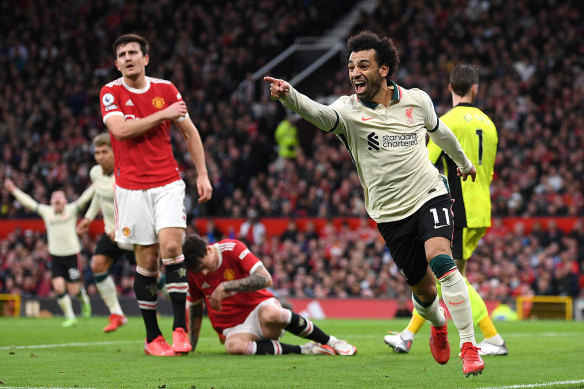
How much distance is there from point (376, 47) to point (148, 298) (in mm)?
3352

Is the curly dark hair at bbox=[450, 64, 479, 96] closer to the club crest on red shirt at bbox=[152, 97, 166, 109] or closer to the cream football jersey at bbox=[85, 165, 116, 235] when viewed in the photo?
the club crest on red shirt at bbox=[152, 97, 166, 109]

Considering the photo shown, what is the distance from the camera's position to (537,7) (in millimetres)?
24328

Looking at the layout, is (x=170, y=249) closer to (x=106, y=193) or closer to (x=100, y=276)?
(x=106, y=193)

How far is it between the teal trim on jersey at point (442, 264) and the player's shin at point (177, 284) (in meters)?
2.76

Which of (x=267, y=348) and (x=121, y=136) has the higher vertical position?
(x=121, y=136)

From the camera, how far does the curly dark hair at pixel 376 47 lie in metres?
6.61

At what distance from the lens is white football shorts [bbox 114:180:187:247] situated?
805cm

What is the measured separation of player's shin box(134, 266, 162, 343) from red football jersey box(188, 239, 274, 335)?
0.41 m

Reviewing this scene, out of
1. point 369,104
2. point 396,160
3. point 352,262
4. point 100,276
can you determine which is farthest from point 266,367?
point 352,262

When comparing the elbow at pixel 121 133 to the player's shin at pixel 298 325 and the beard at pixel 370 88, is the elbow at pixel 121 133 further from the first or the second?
the beard at pixel 370 88

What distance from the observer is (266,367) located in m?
7.24

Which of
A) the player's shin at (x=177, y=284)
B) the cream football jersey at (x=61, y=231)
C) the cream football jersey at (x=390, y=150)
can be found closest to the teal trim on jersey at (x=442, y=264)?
the cream football jersey at (x=390, y=150)

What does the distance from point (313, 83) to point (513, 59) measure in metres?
6.95

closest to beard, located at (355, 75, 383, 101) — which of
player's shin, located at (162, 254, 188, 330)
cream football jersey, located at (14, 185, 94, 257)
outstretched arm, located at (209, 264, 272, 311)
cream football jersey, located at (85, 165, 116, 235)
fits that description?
outstretched arm, located at (209, 264, 272, 311)
